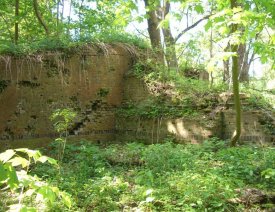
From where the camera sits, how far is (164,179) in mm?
6043

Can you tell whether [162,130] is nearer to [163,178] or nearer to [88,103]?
[88,103]

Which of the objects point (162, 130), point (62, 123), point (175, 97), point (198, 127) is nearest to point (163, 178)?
point (62, 123)

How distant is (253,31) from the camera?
5.35m

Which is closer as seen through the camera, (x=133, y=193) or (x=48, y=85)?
(x=133, y=193)

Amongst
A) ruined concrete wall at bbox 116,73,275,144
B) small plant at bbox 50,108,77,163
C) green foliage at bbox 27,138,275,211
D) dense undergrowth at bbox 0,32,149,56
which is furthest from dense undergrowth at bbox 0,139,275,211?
dense undergrowth at bbox 0,32,149,56

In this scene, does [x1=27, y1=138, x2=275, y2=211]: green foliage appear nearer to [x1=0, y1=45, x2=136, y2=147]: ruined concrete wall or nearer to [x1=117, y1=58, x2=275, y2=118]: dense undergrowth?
[x1=117, y1=58, x2=275, y2=118]: dense undergrowth

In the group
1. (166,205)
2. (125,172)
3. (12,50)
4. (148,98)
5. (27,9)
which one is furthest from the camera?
(27,9)

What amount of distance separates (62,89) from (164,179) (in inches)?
233

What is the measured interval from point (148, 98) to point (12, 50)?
4.66 metres

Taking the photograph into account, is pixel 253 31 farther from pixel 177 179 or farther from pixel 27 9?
pixel 27 9

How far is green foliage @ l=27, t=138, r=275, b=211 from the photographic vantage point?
16.8 ft

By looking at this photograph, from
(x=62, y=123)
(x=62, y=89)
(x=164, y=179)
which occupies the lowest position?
(x=164, y=179)

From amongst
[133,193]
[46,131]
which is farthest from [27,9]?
[133,193]

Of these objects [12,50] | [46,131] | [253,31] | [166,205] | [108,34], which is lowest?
[166,205]
